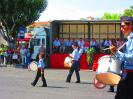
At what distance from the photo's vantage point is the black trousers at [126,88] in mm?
6699

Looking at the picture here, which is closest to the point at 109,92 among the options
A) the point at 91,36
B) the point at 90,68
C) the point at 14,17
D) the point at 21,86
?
the point at 21,86

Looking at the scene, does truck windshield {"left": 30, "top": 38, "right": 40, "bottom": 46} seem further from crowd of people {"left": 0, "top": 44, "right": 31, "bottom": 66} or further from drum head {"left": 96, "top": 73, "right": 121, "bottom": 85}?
drum head {"left": 96, "top": 73, "right": 121, "bottom": 85}

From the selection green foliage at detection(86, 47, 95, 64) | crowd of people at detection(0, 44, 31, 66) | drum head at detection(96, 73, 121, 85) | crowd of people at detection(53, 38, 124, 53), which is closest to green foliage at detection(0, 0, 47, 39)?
crowd of people at detection(0, 44, 31, 66)

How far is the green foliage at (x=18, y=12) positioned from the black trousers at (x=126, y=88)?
36.8 m

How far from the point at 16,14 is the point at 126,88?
38322 millimetres

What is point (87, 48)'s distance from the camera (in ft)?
116

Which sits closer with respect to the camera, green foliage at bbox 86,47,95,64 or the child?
the child

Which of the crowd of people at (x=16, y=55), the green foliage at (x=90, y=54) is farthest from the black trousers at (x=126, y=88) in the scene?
the crowd of people at (x=16, y=55)

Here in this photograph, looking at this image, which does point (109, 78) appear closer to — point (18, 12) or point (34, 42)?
point (34, 42)

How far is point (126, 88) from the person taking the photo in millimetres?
6703

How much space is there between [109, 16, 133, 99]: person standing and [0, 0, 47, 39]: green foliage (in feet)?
120

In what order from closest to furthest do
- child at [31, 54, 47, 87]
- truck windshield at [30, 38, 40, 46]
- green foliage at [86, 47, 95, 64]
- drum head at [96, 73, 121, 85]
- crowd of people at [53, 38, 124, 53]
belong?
drum head at [96, 73, 121, 85] < child at [31, 54, 47, 87] < green foliage at [86, 47, 95, 64] < crowd of people at [53, 38, 124, 53] < truck windshield at [30, 38, 40, 46]

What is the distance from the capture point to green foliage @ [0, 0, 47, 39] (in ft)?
142

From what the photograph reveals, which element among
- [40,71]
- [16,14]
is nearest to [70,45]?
[16,14]
